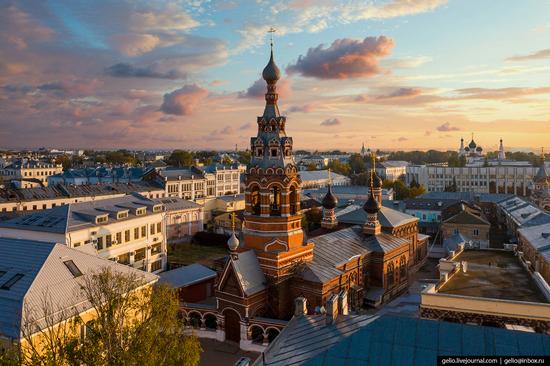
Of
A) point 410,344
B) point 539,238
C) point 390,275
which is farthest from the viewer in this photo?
point 539,238

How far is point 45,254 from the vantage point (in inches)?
853

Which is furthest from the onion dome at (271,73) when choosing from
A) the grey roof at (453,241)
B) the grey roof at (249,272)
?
the grey roof at (453,241)

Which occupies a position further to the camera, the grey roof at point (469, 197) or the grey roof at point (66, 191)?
the grey roof at point (469, 197)

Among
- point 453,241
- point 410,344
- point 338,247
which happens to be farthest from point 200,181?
point 410,344

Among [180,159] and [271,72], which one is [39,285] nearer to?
[271,72]

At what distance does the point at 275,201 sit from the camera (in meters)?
27.2

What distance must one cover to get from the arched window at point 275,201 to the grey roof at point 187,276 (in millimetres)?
9676

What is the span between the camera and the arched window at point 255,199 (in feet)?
88.8

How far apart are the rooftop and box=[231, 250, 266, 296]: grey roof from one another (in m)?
10.0

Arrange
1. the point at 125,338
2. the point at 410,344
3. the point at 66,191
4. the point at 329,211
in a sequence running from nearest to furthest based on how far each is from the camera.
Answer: the point at 410,344, the point at 125,338, the point at 329,211, the point at 66,191

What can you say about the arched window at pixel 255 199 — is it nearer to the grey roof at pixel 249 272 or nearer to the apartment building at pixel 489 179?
the grey roof at pixel 249 272

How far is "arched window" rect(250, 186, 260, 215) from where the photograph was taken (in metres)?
27.1

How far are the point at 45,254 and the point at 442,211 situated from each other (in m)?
56.4

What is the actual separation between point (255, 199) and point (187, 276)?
10.0 m
